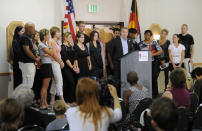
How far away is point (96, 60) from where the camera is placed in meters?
5.95

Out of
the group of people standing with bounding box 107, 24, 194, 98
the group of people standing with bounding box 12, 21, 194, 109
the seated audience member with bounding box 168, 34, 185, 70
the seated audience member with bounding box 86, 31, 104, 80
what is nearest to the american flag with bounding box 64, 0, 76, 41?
the group of people standing with bounding box 12, 21, 194, 109

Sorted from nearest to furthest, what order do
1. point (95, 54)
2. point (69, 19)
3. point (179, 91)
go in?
point (179, 91) < point (95, 54) < point (69, 19)

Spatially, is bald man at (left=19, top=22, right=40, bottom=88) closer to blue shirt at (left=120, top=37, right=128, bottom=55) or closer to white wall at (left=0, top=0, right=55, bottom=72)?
white wall at (left=0, top=0, right=55, bottom=72)

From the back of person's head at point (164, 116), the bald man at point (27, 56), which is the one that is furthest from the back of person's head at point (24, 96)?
the bald man at point (27, 56)

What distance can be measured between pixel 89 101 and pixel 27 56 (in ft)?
9.63

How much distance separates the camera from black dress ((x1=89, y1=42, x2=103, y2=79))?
5866 mm

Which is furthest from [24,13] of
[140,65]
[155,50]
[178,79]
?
[178,79]

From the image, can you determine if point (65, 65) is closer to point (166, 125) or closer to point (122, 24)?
point (122, 24)

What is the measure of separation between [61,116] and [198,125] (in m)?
1.46

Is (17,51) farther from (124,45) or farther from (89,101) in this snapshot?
(89,101)

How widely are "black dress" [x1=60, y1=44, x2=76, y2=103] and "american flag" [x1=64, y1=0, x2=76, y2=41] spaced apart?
129 cm

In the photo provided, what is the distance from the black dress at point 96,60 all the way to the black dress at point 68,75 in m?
0.49

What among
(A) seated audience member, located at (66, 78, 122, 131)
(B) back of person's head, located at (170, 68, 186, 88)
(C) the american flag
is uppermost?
(C) the american flag

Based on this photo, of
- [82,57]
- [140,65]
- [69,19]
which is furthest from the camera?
[69,19]
